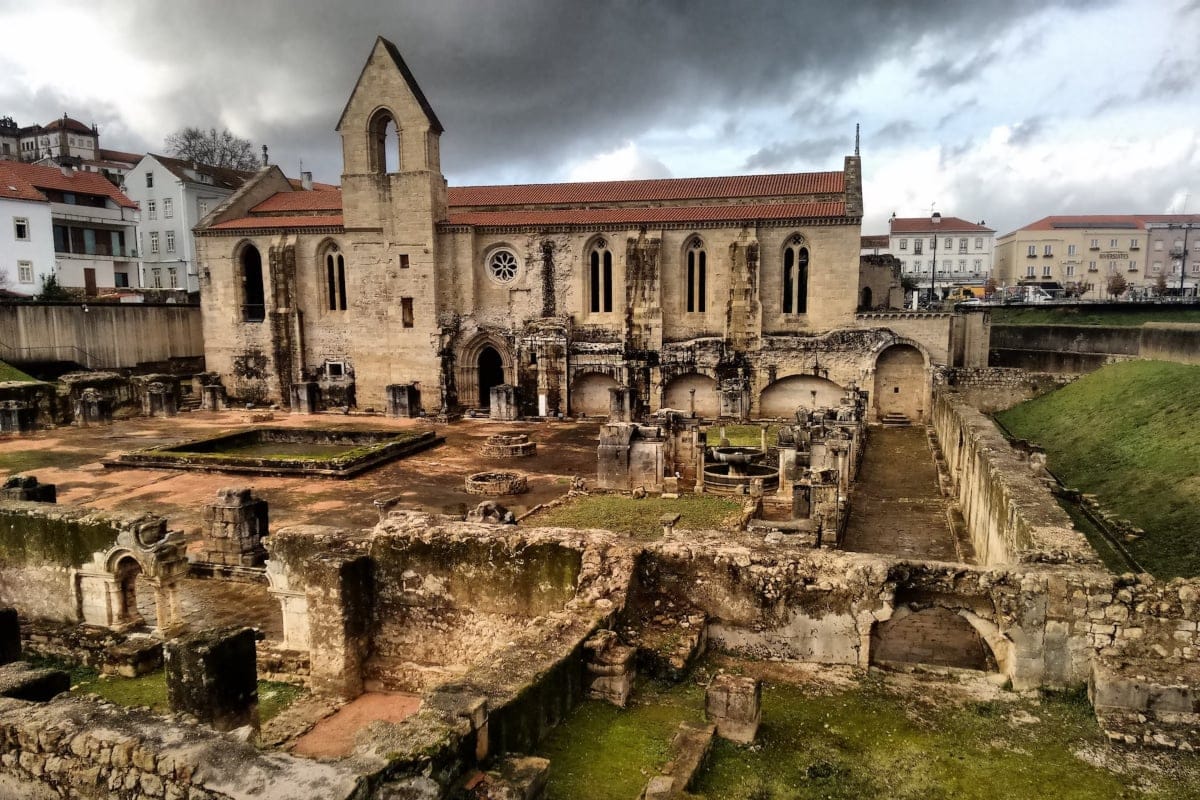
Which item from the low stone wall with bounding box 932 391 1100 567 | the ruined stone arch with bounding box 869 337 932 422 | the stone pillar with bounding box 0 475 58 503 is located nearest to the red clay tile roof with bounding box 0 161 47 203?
the stone pillar with bounding box 0 475 58 503

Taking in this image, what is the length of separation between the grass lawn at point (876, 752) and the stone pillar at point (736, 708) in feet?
0.42

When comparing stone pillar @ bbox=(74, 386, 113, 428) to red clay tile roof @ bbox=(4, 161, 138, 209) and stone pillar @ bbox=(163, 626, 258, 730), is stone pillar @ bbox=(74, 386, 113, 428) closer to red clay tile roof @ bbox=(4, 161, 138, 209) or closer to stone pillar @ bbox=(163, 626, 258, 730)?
red clay tile roof @ bbox=(4, 161, 138, 209)

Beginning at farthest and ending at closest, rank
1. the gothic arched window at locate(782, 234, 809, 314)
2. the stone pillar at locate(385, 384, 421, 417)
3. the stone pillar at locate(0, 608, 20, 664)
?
the stone pillar at locate(385, 384, 421, 417), the gothic arched window at locate(782, 234, 809, 314), the stone pillar at locate(0, 608, 20, 664)

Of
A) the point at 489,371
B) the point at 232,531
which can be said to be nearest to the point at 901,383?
the point at 489,371

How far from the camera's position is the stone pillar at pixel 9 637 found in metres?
9.28

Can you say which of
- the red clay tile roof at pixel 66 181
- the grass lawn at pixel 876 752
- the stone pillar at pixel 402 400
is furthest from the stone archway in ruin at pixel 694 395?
the red clay tile roof at pixel 66 181

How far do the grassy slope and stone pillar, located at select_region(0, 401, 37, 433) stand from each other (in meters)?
35.7

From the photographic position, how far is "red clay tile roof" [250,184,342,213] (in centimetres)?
3969

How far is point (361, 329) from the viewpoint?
124 feet

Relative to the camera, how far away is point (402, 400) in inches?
1401

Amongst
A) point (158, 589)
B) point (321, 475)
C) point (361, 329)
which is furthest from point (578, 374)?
point (158, 589)

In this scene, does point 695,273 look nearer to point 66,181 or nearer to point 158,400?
point 158,400

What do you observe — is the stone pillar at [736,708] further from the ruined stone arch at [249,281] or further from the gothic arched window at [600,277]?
the ruined stone arch at [249,281]

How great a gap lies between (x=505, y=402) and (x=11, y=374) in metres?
21.1
